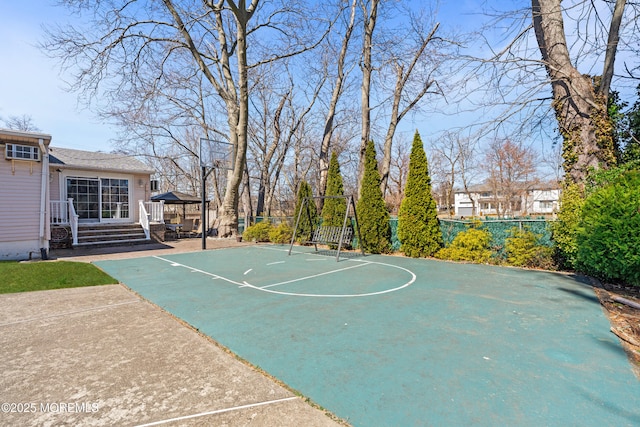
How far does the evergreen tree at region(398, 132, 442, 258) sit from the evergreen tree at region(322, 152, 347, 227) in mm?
2503

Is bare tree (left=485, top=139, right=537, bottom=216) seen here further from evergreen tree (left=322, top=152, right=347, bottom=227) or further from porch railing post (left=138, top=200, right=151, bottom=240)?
porch railing post (left=138, top=200, right=151, bottom=240)

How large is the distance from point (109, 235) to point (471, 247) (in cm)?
1262

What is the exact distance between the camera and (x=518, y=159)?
2844 cm

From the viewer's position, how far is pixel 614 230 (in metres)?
4.93

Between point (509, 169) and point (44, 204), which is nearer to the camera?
point (44, 204)

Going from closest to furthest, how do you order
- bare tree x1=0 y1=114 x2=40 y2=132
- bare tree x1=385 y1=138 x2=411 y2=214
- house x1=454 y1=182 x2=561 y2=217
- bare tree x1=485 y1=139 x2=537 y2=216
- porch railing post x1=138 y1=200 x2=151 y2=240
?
porch railing post x1=138 y1=200 x2=151 y2=240 < bare tree x1=0 y1=114 x2=40 y2=132 < bare tree x1=485 y1=139 x2=537 y2=216 < house x1=454 y1=182 x2=561 y2=217 < bare tree x1=385 y1=138 x2=411 y2=214

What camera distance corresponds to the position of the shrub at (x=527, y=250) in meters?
7.00

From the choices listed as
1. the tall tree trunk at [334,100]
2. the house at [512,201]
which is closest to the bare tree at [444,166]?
the house at [512,201]

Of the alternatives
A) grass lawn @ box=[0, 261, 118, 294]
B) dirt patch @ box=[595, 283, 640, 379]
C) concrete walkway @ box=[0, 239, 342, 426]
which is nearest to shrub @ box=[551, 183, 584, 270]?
dirt patch @ box=[595, 283, 640, 379]

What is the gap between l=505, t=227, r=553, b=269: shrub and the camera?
700 cm

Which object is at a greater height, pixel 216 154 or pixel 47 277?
pixel 216 154

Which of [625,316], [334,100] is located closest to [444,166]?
[334,100]

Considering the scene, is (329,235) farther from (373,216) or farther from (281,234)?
(281,234)

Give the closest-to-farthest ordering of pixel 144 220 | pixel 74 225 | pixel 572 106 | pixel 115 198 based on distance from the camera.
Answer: pixel 572 106, pixel 74 225, pixel 144 220, pixel 115 198
